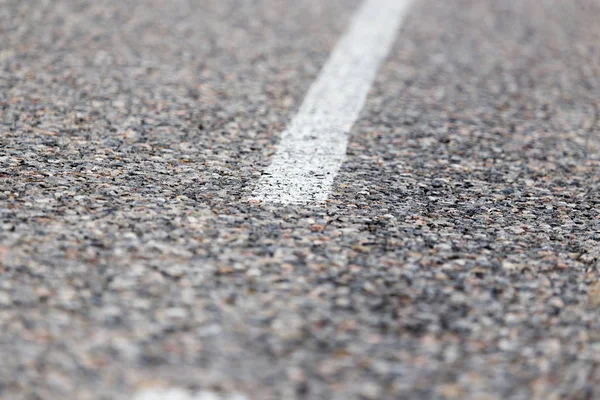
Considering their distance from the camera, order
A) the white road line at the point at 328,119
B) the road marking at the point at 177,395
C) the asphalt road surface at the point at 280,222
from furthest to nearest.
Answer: the white road line at the point at 328,119 → the asphalt road surface at the point at 280,222 → the road marking at the point at 177,395

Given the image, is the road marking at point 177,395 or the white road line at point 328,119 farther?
the white road line at point 328,119

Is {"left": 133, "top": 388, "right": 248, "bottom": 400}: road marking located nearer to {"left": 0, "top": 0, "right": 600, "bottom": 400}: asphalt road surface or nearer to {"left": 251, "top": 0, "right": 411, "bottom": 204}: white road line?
{"left": 0, "top": 0, "right": 600, "bottom": 400}: asphalt road surface

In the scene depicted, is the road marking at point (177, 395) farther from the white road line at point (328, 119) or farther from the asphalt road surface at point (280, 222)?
the white road line at point (328, 119)

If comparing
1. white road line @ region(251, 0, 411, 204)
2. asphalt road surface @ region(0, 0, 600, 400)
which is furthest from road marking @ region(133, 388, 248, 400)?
white road line @ region(251, 0, 411, 204)

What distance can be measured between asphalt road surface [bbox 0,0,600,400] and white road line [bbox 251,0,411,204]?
3 centimetres

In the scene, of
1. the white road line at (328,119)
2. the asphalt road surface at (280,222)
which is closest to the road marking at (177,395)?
the asphalt road surface at (280,222)

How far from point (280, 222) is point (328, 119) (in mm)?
1301

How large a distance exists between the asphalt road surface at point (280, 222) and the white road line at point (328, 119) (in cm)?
3

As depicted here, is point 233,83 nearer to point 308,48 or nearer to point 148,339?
point 308,48

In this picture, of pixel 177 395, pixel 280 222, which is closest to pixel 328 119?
pixel 280 222

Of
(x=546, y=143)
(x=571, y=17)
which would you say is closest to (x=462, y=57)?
(x=546, y=143)

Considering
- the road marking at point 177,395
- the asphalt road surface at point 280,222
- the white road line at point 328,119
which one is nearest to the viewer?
the road marking at point 177,395

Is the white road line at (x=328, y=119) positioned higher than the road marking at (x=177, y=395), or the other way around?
the white road line at (x=328, y=119)

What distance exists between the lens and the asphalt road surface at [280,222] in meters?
2.30
